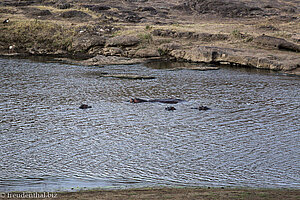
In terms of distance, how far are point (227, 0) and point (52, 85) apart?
3532 centimetres

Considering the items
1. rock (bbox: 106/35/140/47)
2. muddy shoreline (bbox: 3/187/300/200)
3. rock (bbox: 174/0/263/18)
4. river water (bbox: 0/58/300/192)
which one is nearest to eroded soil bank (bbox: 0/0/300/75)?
rock (bbox: 106/35/140/47)

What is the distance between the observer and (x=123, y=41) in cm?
3247

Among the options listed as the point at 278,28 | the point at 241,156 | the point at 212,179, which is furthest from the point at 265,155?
the point at 278,28

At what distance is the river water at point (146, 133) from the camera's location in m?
9.30

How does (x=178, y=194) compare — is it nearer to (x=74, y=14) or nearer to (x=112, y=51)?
(x=112, y=51)

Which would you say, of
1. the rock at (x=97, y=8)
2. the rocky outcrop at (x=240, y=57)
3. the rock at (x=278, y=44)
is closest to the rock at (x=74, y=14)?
the rock at (x=97, y=8)

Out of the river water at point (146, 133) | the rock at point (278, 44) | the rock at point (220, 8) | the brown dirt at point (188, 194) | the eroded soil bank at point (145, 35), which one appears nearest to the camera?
the brown dirt at point (188, 194)

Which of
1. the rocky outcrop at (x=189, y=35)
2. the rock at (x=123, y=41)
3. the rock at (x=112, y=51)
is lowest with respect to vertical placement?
the rock at (x=112, y=51)

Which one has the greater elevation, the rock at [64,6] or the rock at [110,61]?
the rock at [64,6]

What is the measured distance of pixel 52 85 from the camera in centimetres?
2077

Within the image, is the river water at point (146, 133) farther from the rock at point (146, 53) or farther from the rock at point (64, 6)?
the rock at point (64, 6)

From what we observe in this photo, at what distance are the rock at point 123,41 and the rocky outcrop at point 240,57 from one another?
139 inches

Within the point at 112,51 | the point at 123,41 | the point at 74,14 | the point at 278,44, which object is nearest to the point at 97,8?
the point at 74,14

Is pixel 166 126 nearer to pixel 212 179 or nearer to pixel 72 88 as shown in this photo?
pixel 212 179
